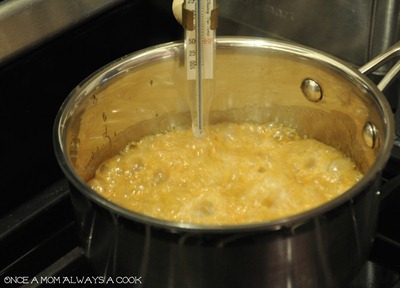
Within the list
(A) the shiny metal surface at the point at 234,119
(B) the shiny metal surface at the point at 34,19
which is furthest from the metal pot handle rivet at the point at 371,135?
(B) the shiny metal surface at the point at 34,19

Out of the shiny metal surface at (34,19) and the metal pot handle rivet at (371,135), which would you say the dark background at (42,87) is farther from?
the metal pot handle rivet at (371,135)

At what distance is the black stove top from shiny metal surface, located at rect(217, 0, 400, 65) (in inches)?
7.8

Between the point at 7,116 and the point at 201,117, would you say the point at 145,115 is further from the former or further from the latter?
the point at 7,116

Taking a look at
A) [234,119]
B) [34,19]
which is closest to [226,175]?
[234,119]

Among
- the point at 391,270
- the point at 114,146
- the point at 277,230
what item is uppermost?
the point at 277,230

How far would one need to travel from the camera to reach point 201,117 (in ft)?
3.65

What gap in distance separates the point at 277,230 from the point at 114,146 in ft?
1.61

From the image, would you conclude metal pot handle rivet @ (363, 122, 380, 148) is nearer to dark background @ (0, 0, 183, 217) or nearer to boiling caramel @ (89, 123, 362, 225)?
boiling caramel @ (89, 123, 362, 225)

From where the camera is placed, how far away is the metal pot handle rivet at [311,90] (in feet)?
3.53

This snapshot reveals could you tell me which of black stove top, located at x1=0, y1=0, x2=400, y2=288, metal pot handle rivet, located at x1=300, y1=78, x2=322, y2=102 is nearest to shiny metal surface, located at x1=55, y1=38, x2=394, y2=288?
metal pot handle rivet, located at x1=300, y1=78, x2=322, y2=102

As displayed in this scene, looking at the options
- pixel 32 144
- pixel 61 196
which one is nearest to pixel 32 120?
pixel 32 144

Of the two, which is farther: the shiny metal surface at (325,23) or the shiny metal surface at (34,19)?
the shiny metal surface at (325,23)

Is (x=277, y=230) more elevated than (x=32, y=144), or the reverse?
(x=277, y=230)

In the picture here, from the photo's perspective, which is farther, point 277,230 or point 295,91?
point 295,91
